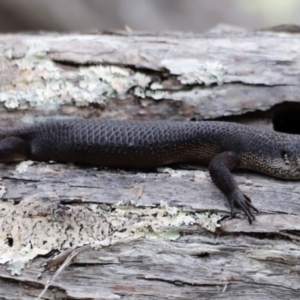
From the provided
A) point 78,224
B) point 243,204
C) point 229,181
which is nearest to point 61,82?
point 78,224

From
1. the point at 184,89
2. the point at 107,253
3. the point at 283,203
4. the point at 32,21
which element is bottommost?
the point at 107,253

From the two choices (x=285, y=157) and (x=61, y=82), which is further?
(x=61, y=82)

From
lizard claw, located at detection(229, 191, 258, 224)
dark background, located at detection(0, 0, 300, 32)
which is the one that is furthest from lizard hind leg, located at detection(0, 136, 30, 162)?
dark background, located at detection(0, 0, 300, 32)

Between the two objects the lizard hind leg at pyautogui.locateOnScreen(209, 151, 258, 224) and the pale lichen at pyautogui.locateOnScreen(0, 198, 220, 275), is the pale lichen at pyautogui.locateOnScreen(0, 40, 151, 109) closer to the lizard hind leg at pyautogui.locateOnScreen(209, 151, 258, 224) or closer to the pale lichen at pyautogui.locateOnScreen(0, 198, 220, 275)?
the lizard hind leg at pyautogui.locateOnScreen(209, 151, 258, 224)

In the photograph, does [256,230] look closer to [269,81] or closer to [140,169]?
[140,169]

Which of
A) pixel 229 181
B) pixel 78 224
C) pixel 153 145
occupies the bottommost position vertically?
pixel 78 224

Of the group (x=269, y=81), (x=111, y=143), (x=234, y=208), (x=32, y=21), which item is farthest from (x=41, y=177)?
(x=32, y=21)

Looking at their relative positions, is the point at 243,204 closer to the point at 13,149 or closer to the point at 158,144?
the point at 158,144
